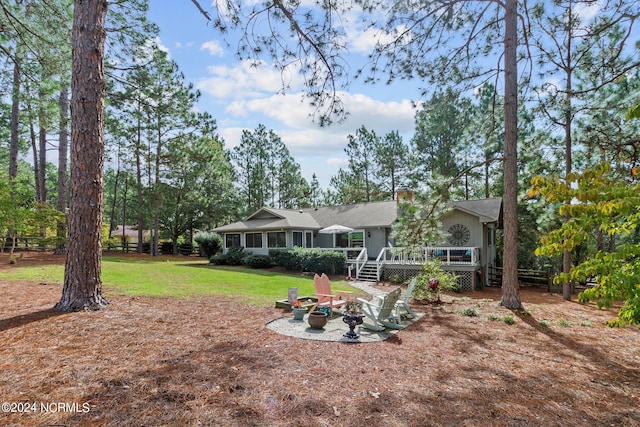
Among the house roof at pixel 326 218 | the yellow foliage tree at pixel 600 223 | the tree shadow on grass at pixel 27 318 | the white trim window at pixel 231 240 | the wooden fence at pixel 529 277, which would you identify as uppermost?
the house roof at pixel 326 218

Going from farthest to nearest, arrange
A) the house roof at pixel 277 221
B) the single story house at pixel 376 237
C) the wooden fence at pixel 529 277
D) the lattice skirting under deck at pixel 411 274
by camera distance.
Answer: the house roof at pixel 277 221
the wooden fence at pixel 529 277
the single story house at pixel 376 237
the lattice skirting under deck at pixel 411 274

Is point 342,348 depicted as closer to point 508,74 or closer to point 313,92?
point 313,92

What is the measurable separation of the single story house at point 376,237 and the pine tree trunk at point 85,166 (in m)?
7.67

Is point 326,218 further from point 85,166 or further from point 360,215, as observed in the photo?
point 85,166

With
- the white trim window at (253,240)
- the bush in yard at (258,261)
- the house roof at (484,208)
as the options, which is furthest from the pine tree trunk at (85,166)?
the white trim window at (253,240)

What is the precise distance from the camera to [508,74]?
8.32 m

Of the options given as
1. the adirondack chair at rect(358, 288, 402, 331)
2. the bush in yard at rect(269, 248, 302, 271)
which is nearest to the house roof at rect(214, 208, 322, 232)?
the bush in yard at rect(269, 248, 302, 271)

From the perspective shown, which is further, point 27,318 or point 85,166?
point 85,166

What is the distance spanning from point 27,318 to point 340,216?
18.1m

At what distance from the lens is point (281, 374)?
372 centimetres

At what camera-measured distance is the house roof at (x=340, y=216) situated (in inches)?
677

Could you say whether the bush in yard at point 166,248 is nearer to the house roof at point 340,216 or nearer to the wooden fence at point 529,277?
the house roof at point 340,216

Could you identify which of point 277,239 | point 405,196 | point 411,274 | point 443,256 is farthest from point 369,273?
point 277,239

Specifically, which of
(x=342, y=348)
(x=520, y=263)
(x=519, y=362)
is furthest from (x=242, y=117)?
(x=520, y=263)
